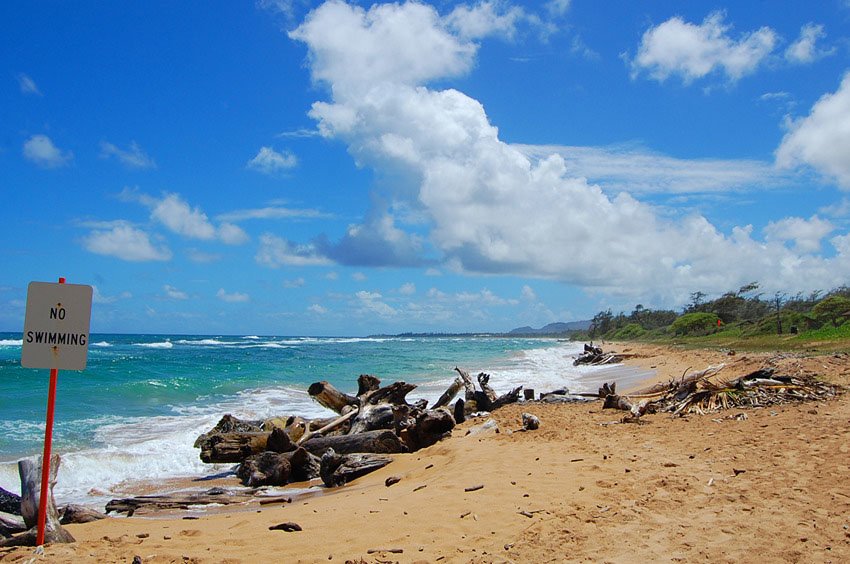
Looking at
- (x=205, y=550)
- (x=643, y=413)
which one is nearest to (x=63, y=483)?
(x=205, y=550)

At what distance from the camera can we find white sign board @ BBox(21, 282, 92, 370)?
218 inches

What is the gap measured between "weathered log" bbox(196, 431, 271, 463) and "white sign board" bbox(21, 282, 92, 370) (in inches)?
244

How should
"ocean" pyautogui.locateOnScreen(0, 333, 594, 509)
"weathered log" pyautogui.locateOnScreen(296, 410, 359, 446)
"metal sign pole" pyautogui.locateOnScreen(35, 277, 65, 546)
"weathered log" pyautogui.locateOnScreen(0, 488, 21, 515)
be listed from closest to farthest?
"metal sign pole" pyautogui.locateOnScreen(35, 277, 65, 546)
"weathered log" pyautogui.locateOnScreen(0, 488, 21, 515)
"ocean" pyautogui.locateOnScreen(0, 333, 594, 509)
"weathered log" pyautogui.locateOnScreen(296, 410, 359, 446)

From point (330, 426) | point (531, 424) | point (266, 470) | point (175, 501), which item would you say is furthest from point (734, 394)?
point (175, 501)

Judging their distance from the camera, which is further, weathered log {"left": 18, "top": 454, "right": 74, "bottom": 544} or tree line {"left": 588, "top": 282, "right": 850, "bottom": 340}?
tree line {"left": 588, "top": 282, "right": 850, "bottom": 340}

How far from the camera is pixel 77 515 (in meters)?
7.37

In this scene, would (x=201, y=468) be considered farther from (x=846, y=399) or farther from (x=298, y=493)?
(x=846, y=399)

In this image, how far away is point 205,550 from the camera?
5.75 meters

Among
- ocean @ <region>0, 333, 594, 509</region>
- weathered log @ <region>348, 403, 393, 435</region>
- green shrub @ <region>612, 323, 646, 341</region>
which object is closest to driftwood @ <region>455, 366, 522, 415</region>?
weathered log @ <region>348, 403, 393, 435</region>

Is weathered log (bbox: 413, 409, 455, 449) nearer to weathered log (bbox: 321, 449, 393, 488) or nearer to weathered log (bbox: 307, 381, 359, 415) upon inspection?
weathered log (bbox: 321, 449, 393, 488)

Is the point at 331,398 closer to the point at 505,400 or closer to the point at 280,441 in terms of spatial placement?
the point at 280,441

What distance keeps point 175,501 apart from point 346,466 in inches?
106

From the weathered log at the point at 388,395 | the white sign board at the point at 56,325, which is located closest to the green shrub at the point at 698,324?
the weathered log at the point at 388,395

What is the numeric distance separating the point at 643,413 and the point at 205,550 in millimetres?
9245
